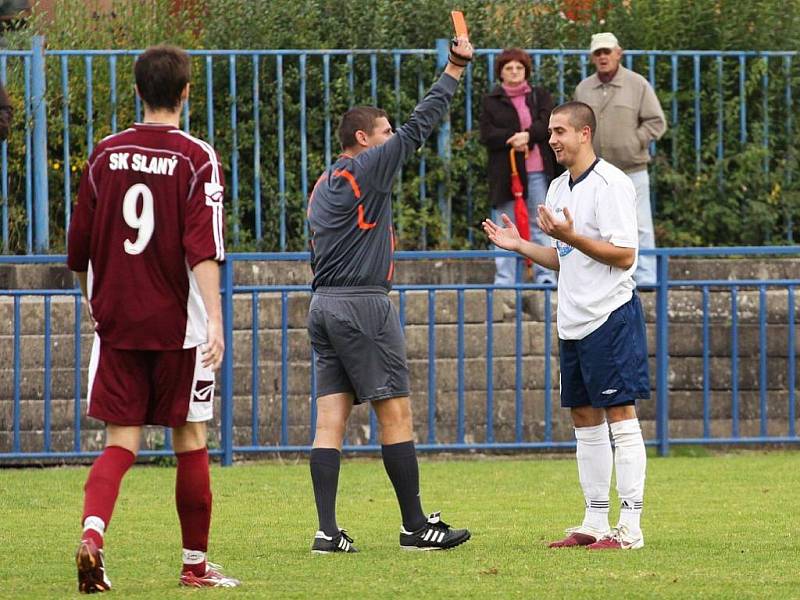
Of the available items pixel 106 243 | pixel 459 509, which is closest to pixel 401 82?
pixel 459 509

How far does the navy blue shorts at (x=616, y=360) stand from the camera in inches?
281

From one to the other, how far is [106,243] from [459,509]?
357 centimetres

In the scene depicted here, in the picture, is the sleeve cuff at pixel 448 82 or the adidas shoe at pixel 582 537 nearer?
the sleeve cuff at pixel 448 82

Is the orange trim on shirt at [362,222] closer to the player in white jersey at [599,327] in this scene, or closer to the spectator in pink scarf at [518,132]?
the player in white jersey at [599,327]

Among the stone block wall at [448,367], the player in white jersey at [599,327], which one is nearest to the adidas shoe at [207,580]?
the player in white jersey at [599,327]

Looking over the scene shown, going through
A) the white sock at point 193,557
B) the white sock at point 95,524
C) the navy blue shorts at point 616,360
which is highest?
the navy blue shorts at point 616,360

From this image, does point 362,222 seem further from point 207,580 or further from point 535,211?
point 535,211

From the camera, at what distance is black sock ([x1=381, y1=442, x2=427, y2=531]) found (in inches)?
287

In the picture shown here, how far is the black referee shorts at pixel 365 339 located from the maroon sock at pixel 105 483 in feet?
4.98

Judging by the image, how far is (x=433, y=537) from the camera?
725 cm

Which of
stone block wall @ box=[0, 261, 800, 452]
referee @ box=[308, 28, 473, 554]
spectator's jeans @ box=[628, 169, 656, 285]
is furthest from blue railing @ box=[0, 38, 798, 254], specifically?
referee @ box=[308, 28, 473, 554]

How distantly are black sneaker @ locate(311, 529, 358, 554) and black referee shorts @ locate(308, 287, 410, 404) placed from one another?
0.61 metres

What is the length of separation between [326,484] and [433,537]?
1.69 ft

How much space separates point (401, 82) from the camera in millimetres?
14258
